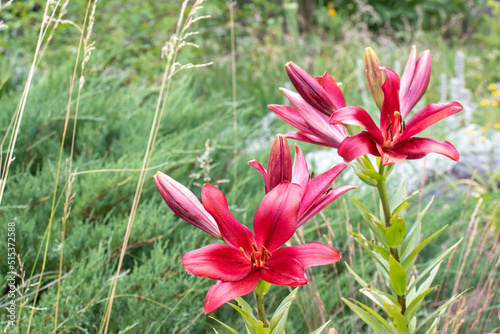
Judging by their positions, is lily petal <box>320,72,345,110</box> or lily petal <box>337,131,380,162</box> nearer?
lily petal <box>337,131,380,162</box>

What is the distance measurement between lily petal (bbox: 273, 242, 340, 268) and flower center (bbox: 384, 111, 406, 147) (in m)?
0.22

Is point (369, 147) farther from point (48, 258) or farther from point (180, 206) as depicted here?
point (48, 258)

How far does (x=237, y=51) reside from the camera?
240 inches

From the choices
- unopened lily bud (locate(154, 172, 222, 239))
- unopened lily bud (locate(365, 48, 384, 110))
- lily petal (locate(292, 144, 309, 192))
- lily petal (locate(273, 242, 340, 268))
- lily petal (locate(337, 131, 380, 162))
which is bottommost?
lily petal (locate(273, 242, 340, 268))

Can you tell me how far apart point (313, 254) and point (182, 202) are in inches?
8.1

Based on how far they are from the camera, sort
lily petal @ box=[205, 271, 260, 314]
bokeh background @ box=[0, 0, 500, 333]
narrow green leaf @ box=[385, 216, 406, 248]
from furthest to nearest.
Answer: bokeh background @ box=[0, 0, 500, 333], narrow green leaf @ box=[385, 216, 406, 248], lily petal @ box=[205, 271, 260, 314]

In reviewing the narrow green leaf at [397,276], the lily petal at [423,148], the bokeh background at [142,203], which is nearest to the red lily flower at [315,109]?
the lily petal at [423,148]

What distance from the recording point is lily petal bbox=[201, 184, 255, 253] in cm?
61

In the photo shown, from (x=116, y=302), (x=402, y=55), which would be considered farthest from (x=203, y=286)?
(x=402, y=55)

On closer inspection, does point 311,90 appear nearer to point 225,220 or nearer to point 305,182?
point 305,182

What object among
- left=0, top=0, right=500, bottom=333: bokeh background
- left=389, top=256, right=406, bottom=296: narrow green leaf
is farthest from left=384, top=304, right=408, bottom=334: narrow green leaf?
left=0, top=0, right=500, bottom=333: bokeh background

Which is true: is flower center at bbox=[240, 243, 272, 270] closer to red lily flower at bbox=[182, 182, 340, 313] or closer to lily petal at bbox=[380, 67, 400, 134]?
red lily flower at bbox=[182, 182, 340, 313]

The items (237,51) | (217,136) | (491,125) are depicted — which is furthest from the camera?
(237,51)

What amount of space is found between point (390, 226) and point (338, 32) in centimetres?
808
